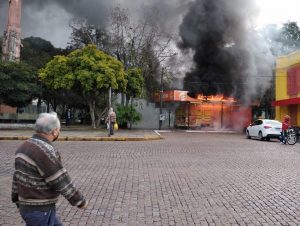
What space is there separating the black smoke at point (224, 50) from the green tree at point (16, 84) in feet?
55.9

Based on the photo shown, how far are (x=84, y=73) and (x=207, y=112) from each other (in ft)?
59.4

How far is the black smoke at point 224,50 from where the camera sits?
39.2 m

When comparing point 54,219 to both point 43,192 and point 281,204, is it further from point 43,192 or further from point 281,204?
point 281,204

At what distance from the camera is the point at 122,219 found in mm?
5746

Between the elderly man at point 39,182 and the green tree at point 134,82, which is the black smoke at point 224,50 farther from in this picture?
the elderly man at point 39,182

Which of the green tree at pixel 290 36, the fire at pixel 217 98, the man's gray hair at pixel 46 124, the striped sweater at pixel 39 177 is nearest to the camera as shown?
the striped sweater at pixel 39 177

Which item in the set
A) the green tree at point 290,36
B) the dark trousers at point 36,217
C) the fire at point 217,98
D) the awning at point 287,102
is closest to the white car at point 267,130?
the awning at point 287,102

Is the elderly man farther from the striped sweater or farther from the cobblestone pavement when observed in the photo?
the cobblestone pavement

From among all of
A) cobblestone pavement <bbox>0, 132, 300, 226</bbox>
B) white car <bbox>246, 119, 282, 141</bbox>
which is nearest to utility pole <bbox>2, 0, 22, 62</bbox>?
white car <bbox>246, 119, 282, 141</bbox>

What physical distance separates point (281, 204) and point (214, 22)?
1360 inches

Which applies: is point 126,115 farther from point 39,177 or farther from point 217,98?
point 39,177

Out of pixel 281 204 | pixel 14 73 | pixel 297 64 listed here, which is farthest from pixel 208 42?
pixel 281 204

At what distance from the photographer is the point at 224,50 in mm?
39969

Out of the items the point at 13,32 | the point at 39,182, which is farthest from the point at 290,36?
the point at 39,182
